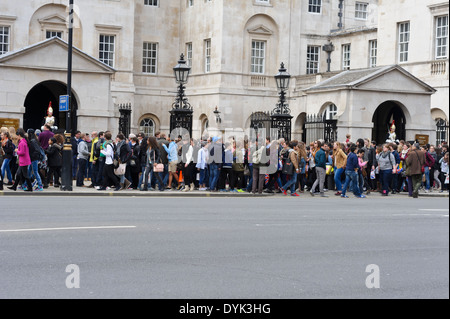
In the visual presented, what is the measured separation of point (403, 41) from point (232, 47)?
10.8 meters

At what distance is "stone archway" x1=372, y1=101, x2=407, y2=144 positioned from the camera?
34.3m

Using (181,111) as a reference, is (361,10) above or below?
above

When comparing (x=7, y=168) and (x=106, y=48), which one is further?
(x=106, y=48)

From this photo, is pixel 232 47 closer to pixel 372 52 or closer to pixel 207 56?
pixel 207 56

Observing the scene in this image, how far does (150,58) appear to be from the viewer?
5275cm

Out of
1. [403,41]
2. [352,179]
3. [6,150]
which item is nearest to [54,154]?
[6,150]

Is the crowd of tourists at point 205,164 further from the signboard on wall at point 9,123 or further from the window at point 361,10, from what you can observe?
the window at point 361,10

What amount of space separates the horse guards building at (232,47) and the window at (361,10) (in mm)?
72

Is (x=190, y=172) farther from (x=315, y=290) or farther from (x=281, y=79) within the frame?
(x=315, y=290)

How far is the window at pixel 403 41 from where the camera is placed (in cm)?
4320

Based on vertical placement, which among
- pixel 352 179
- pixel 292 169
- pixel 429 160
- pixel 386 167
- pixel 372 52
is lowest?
pixel 352 179

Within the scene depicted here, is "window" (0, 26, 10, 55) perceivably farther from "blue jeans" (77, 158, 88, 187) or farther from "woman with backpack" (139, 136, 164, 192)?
"woman with backpack" (139, 136, 164, 192)

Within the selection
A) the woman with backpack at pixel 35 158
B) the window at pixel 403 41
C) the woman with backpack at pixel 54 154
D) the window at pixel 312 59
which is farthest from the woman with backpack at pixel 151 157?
A: the window at pixel 312 59

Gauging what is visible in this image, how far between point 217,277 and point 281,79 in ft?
72.8
